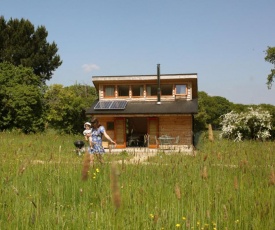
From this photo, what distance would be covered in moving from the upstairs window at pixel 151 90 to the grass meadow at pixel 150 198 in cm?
2062

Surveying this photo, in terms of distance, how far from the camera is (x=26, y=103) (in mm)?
31875

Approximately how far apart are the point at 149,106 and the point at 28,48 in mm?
23248

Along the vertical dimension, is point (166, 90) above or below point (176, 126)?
above

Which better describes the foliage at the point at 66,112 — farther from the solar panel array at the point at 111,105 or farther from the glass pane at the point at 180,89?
the glass pane at the point at 180,89

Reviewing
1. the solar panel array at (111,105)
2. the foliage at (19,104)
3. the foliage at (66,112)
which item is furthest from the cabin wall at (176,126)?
the foliage at (19,104)

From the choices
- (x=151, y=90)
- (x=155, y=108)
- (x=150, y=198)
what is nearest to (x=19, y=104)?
(x=151, y=90)

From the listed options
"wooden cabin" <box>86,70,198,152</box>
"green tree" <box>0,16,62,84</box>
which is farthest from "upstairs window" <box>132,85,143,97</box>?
"green tree" <box>0,16,62,84</box>


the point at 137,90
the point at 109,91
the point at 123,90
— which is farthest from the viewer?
the point at 123,90

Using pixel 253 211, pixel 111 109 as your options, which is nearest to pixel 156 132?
pixel 111 109

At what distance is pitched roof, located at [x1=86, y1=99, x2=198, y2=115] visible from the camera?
24484 mm

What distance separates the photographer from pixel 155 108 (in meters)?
25.6

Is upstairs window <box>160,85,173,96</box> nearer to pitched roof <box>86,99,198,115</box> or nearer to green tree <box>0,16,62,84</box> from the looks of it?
pitched roof <box>86,99,198,115</box>

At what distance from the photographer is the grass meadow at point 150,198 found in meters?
3.29

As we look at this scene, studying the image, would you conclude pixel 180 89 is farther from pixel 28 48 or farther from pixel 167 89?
pixel 28 48
